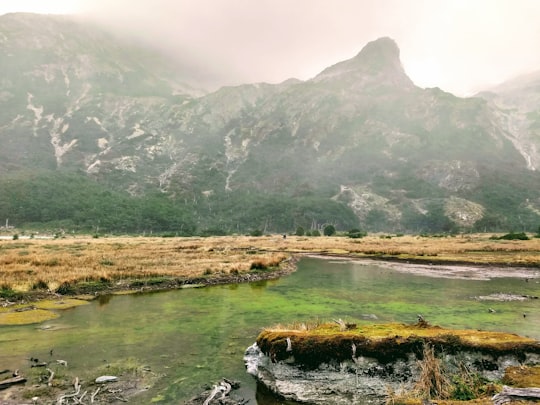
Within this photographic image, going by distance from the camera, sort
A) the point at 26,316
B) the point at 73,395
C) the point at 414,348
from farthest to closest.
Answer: the point at 26,316, the point at 73,395, the point at 414,348

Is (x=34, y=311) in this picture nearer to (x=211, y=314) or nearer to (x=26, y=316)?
(x=26, y=316)

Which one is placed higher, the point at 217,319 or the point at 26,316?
the point at 217,319

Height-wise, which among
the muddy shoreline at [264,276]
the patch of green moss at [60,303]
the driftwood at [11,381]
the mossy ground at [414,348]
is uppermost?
the mossy ground at [414,348]

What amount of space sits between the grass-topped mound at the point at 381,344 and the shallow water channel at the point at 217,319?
6.32ft

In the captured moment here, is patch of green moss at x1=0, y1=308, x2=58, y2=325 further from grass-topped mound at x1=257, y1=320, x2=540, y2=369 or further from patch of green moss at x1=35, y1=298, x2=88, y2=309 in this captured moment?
grass-topped mound at x1=257, y1=320, x2=540, y2=369

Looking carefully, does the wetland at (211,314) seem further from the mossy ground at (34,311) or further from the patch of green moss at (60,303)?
the patch of green moss at (60,303)

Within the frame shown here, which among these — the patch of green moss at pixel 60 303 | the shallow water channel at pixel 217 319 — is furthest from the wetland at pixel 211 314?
the patch of green moss at pixel 60 303

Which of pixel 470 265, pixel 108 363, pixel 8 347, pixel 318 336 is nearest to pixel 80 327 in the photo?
pixel 8 347

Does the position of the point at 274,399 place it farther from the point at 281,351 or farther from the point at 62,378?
the point at 62,378

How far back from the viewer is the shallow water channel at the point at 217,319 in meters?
16.4

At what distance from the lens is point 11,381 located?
1413 cm

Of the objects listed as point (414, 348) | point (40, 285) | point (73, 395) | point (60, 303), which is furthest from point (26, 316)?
point (414, 348)

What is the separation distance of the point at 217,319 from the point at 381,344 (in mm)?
14384

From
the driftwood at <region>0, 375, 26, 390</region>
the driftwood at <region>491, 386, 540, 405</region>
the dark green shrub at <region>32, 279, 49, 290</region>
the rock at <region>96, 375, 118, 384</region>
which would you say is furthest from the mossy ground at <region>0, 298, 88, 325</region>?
the driftwood at <region>491, 386, 540, 405</region>
